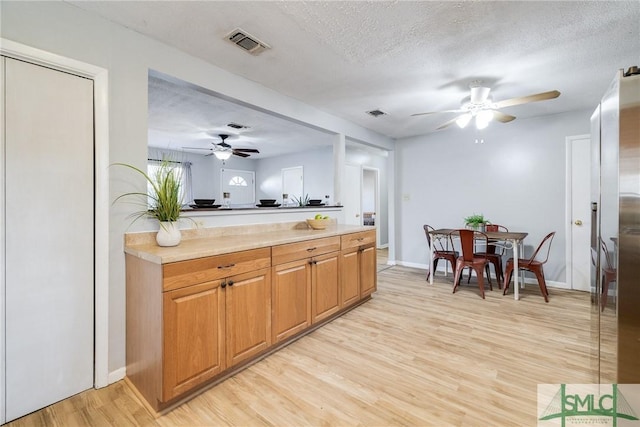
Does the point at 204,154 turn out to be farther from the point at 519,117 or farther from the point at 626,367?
the point at 626,367

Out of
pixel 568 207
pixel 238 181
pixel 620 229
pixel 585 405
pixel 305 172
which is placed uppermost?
pixel 305 172

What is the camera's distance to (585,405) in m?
1.76

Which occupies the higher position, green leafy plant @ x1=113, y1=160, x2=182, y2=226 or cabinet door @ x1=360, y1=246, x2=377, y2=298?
green leafy plant @ x1=113, y1=160, x2=182, y2=226

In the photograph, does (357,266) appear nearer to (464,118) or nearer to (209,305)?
(209,305)

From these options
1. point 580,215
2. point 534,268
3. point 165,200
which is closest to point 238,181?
point 165,200

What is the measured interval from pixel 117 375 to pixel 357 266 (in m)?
2.29

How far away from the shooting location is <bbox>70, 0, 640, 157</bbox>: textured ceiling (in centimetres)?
189

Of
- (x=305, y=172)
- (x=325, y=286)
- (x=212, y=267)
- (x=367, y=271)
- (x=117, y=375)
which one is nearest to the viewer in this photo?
(x=212, y=267)

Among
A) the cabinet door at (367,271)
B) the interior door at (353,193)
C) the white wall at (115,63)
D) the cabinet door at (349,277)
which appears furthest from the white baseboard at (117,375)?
the interior door at (353,193)

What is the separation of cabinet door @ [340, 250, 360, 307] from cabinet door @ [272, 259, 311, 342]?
21.8 inches

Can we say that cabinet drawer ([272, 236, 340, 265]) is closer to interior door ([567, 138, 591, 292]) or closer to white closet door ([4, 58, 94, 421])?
white closet door ([4, 58, 94, 421])

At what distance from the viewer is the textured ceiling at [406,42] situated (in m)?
1.89

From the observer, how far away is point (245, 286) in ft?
6.76

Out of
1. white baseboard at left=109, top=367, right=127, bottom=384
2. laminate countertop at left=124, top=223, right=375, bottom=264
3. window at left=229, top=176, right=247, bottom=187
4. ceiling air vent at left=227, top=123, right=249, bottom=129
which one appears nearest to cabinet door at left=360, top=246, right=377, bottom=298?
laminate countertop at left=124, top=223, right=375, bottom=264
